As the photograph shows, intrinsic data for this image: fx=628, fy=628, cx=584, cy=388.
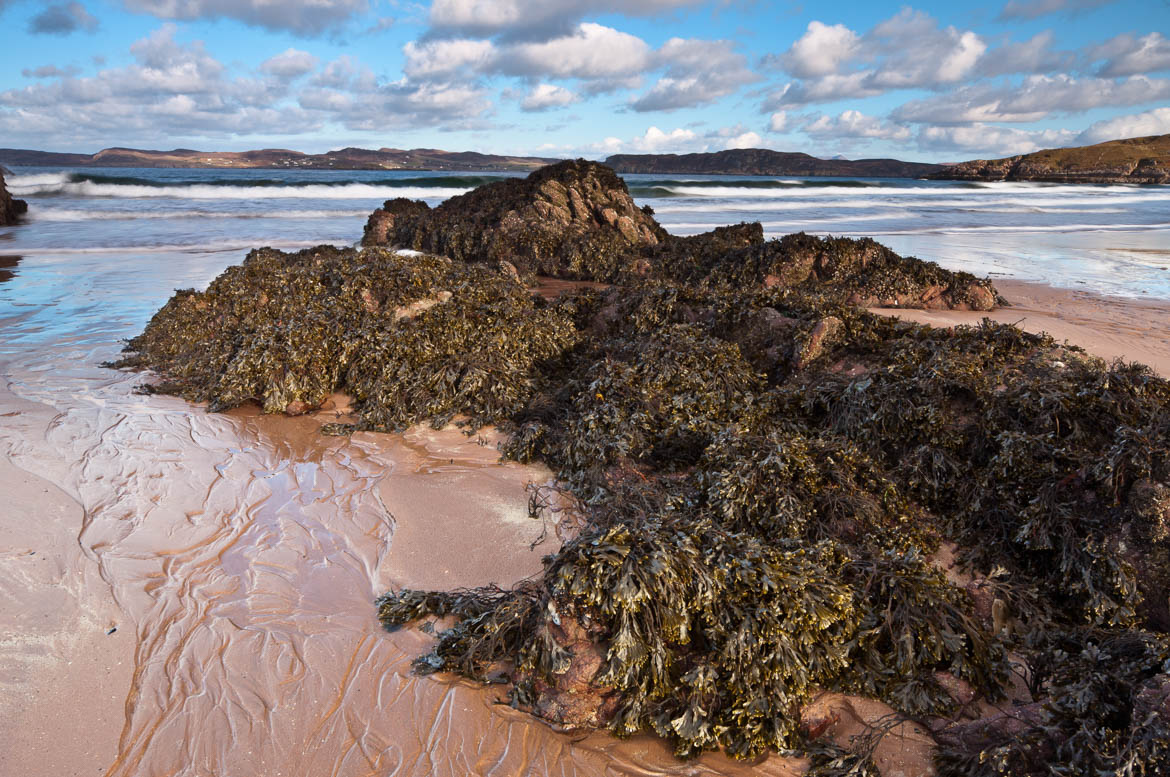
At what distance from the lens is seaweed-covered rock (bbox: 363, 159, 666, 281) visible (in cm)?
1168

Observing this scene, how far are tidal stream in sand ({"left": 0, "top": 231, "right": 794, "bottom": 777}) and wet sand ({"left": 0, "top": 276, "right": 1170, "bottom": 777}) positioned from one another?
1cm

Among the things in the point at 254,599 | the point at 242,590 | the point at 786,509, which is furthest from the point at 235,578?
the point at 786,509

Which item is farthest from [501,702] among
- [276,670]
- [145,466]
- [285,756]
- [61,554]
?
[145,466]

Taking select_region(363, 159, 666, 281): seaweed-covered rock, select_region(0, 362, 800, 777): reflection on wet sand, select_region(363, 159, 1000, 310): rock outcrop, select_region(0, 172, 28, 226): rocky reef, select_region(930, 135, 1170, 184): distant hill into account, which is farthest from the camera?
select_region(930, 135, 1170, 184): distant hill

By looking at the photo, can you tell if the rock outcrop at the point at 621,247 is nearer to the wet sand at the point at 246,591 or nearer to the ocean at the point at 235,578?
the wet sand at the point at 246,591

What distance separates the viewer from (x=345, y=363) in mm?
6008

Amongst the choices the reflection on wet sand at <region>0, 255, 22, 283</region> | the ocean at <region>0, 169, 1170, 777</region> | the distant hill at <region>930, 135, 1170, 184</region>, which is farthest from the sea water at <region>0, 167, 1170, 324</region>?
the distant hill at <region>930, 135, 1170, 184</region>

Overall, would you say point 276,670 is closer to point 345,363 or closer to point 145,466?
point 145,466

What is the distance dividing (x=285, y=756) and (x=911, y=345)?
4.63 metres

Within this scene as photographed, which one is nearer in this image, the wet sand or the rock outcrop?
the wet sand

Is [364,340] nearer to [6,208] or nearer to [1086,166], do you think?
[6,208]

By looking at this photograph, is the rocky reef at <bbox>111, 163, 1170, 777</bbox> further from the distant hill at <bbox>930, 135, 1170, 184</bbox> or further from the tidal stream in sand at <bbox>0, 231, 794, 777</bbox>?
the distant hill at <bbox>930, 135, 1170, 184</bbox>

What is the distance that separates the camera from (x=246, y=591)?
3299 mm

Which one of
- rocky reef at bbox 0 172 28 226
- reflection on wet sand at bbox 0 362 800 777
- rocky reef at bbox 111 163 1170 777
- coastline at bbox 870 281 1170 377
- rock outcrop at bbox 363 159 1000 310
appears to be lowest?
reflection on wet sand at bbox 0 362 800 777
